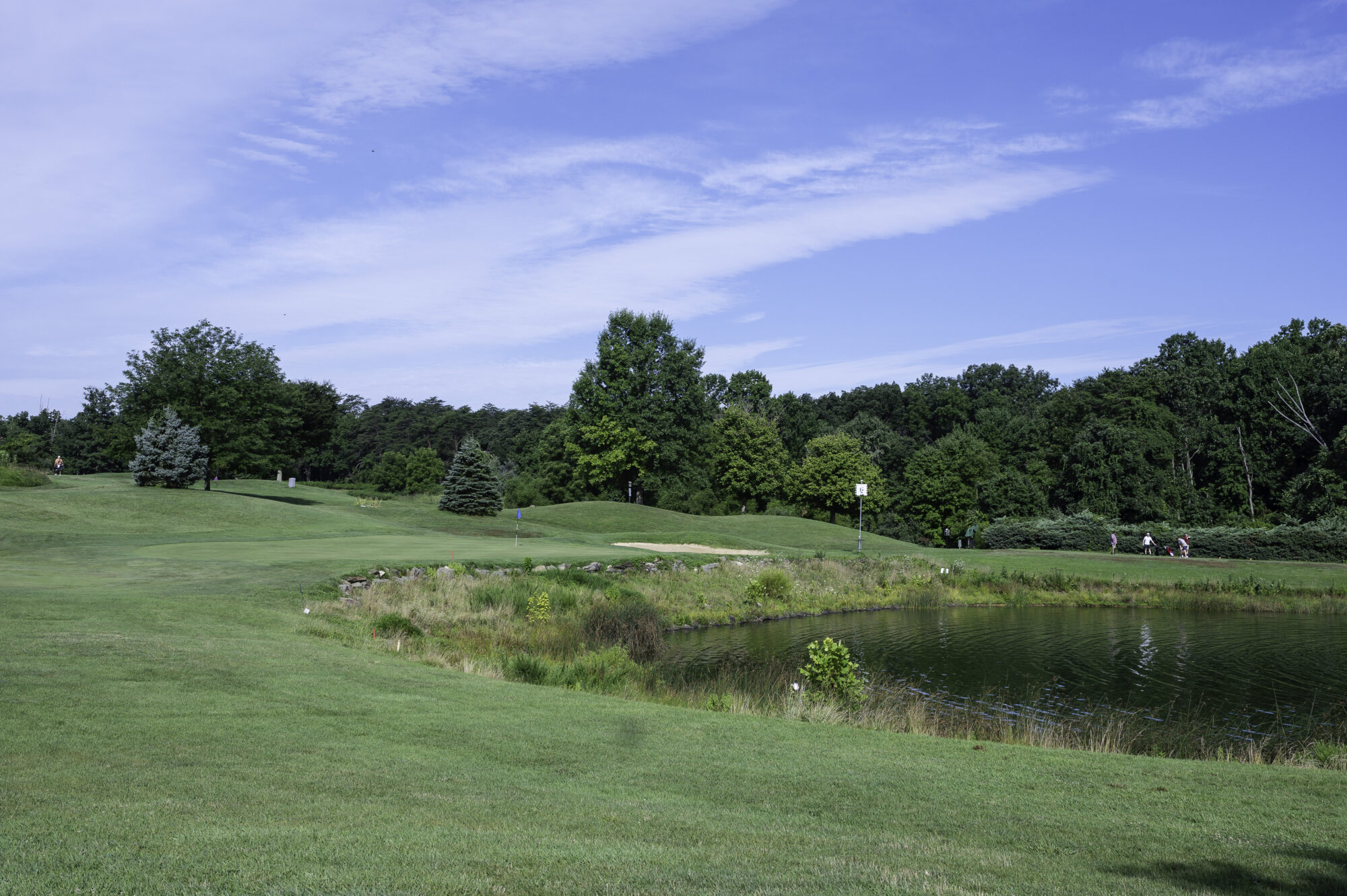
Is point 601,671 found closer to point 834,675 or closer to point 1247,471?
point 834,675

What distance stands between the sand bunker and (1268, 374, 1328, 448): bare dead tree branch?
52.5m

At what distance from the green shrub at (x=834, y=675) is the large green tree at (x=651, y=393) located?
54.7 metres

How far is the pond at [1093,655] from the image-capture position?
18.6 meters

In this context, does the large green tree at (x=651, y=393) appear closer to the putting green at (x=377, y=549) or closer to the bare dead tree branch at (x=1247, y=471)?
the putting green at (x=377, y=549)

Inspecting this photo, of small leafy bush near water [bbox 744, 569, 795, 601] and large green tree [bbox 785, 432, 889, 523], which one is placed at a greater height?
large green tree [bbox 785, 432, 889, 523]

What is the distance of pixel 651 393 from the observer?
237 ft

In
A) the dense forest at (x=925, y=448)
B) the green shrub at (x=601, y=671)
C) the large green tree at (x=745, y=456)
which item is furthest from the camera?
the large green tree at (x=745, y=456)

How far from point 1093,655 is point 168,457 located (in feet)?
136

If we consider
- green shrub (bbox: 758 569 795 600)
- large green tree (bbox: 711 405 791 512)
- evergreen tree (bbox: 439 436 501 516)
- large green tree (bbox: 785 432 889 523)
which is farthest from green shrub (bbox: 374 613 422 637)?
large green tree (bbox: 785 432 889 523)

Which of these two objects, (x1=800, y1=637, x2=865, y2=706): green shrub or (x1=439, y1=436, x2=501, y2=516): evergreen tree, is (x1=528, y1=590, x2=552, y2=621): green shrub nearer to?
(x1=800, y1=637, x2=865, y2=706): green shrub

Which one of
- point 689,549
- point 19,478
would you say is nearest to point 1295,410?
point 689,549

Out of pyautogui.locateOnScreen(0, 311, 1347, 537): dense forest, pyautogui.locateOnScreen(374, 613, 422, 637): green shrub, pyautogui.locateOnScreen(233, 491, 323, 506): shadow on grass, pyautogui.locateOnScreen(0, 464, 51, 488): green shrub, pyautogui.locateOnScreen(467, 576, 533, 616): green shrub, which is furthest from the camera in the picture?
pyautogui.locateOnScreen(0, 311, 1347, 537): dense forest

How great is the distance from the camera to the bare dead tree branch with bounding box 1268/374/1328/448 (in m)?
69.9

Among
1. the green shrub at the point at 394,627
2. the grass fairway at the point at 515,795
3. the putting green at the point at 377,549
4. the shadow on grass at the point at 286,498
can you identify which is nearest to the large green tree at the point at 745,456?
the shadow on grass at the point at 286,498
